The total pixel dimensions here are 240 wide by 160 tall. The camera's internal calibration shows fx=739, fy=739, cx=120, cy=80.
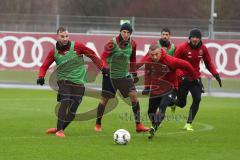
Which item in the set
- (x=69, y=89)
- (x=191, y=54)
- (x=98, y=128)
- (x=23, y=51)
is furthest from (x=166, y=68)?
(x=23, y=51)

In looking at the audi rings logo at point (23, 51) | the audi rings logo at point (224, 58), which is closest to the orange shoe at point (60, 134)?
the audi rings logo at point (224, 58)

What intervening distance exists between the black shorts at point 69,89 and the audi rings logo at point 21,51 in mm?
15958

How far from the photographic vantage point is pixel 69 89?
48.1ft

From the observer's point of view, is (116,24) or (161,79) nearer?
(161,79)

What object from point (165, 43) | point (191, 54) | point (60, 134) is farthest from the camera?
point (165, 43)

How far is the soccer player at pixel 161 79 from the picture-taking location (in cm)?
1411

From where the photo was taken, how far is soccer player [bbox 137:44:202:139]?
14109 mm

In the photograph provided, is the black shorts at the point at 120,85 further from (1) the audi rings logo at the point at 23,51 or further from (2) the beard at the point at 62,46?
(1) the audi rings logo at the point at 23,51

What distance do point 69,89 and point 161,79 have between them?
2.04m

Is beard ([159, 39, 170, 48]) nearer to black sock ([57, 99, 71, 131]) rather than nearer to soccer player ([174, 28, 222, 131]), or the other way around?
soccer player ([174, 28, 222, 131])

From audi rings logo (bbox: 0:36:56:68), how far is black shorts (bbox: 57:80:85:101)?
15958 mm

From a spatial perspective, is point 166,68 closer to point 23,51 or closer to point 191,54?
point 191,54

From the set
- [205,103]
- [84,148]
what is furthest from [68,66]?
[205,103]

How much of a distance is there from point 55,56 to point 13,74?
71.1ft
